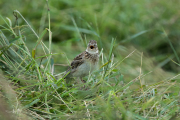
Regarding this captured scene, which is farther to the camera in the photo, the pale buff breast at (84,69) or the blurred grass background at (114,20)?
the blurred grass background at (114,20)

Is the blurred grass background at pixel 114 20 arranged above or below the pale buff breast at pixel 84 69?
above

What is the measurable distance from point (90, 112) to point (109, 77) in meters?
0.94

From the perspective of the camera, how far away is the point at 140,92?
344cm

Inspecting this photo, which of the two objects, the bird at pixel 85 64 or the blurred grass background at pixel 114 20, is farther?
the blurred grass background at pixel 114 20

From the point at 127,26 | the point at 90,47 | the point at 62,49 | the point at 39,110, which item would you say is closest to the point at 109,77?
the point at 90,47

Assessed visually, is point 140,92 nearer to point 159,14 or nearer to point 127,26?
point 127,26

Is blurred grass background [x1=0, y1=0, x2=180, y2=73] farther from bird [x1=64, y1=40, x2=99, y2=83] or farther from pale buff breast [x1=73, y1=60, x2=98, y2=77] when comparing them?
pale buff breast [x1=73, y1=60, x2=98, y2=77]

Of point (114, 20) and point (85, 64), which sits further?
point (114, 20)

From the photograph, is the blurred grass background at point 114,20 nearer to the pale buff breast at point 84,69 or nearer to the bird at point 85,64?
the bird at point 85,64

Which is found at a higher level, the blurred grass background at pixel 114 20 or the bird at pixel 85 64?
the blurred grass background at pixel 114 20

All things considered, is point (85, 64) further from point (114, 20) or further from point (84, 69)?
point (114, 20)

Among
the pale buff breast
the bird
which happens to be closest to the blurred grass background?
the bird

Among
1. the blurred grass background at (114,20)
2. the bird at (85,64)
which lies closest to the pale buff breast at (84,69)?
the bird at (85,64)

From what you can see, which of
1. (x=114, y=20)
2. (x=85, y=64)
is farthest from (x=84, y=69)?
(x=114, y=20)
